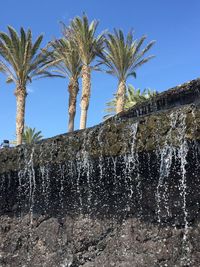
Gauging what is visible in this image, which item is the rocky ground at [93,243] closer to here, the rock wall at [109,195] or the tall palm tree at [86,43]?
the rock wall at [109,195]

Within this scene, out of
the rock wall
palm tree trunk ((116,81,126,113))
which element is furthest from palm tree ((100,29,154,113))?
the rock wall

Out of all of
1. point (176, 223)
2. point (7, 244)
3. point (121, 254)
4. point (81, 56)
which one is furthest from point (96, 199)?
point (81, 56)

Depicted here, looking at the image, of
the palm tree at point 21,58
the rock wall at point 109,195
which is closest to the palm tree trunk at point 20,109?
the palm tree at point 21,58

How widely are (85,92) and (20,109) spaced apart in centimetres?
408

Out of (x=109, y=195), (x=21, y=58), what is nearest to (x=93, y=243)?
(x=109, y=195)

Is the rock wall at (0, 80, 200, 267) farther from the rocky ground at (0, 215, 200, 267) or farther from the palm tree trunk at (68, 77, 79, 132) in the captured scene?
the palm tree trunk at (68, 77, 79, 132)

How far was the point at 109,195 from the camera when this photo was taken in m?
7.67

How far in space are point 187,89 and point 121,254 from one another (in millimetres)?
4949

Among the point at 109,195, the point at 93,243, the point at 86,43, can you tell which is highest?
the point at 86,43

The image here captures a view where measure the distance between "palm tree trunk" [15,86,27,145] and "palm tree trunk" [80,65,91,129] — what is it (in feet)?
12.2

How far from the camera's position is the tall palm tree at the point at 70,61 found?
23.7 metres

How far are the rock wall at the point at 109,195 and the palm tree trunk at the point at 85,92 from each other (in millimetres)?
15760

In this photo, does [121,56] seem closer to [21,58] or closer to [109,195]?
[21,58]

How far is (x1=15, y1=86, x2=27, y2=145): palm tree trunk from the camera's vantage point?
22223mm
